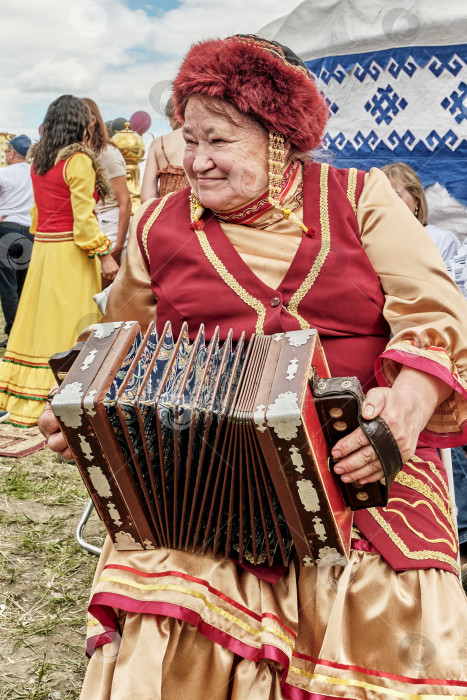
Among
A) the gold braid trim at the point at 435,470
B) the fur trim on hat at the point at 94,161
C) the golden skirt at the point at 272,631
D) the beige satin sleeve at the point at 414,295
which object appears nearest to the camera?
the golden skirt at the point at 272,631

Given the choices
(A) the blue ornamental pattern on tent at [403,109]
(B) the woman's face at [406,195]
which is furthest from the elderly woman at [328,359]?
(A) the blue ornamental pattern on tent at [403,109]

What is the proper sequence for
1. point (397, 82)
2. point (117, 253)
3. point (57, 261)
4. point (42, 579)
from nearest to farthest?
point (42, 579)
point (397, 82)
point (57, 261)
point (117, 253)

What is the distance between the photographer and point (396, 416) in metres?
1.63

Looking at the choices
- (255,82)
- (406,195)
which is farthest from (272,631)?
(406,195)

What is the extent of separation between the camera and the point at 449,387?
178 cm

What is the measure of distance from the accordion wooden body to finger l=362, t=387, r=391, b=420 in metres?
0.12

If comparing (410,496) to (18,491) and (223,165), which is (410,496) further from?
(18,491)

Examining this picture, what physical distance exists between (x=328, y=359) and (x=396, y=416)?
358mm

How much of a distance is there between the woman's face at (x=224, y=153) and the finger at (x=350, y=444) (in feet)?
2.86

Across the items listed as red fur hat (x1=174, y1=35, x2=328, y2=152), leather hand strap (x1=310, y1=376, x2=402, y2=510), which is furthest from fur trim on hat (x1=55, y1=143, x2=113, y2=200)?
leather hand strap (x1=310, y1=376, x2=402, y2=510)

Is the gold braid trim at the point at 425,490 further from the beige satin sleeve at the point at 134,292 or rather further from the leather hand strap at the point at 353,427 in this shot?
the beige satin sleeve at the point at 134,292

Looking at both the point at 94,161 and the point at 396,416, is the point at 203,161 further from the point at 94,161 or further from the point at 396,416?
the point at 94,161

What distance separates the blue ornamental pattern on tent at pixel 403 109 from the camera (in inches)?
187

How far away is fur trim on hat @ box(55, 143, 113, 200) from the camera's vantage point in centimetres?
491
